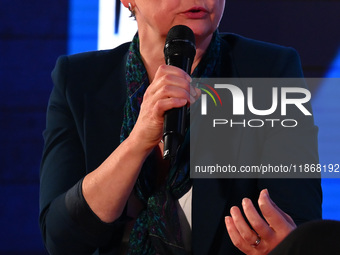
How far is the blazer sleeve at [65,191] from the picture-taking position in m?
1.50

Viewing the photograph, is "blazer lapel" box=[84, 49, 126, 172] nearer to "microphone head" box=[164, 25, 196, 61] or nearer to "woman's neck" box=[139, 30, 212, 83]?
"woman's neck" box=[139, 30, 212, 83]

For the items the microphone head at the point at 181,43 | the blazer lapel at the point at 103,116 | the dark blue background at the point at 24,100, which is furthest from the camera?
the dark blue background at the point at 24,100

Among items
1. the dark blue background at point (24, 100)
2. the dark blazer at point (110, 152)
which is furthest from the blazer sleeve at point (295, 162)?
the dark blue background at point (24, 100)

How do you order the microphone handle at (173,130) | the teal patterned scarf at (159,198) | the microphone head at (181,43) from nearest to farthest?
1. the microphone handle at (173,130)
2. the microphone head at (181,43)
3. the teal patterned scarf at (159,198)

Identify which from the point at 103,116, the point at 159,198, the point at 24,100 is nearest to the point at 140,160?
the point at 159,198

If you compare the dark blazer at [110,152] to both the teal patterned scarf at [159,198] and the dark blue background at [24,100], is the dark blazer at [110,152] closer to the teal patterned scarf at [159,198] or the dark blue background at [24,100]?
the teal patterned scarf at [159,198]

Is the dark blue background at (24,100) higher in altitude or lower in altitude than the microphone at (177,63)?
lower

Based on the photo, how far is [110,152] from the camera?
1.66 m

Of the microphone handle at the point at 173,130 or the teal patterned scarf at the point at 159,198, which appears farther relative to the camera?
the teal patterned scarf at the point at 159,198

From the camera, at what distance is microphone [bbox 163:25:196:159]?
45.6 inches

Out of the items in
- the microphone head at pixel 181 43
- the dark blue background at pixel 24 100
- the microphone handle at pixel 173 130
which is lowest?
the dark blue background at pixel 24 100

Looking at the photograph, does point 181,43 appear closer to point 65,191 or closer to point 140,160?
point 140,160

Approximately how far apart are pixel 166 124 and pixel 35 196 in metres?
1.59

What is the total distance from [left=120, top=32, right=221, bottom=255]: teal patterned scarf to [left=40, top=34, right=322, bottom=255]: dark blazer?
0.04m
